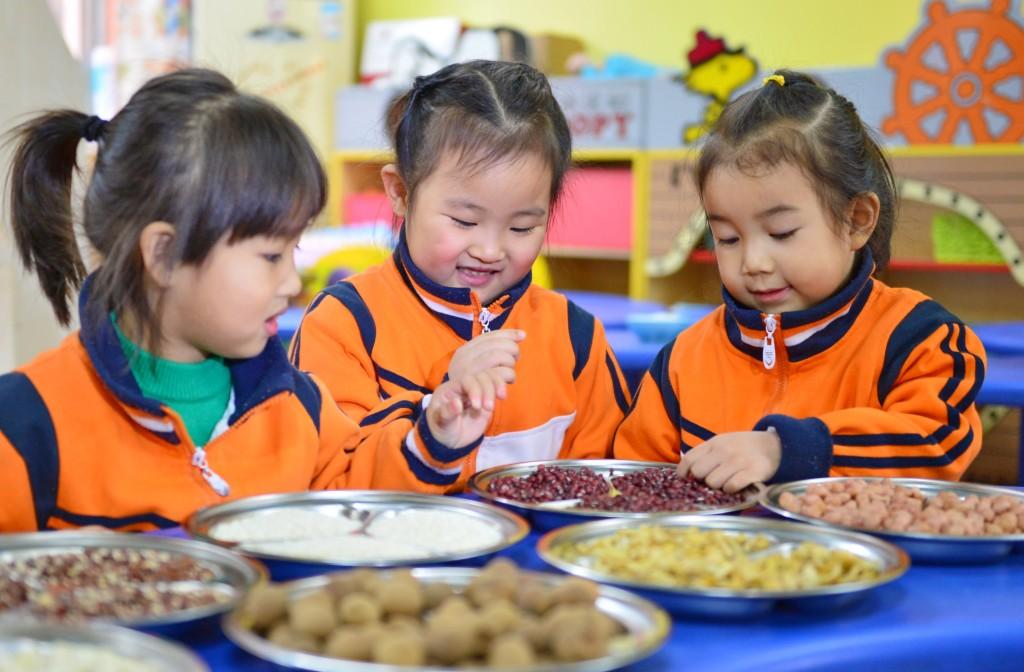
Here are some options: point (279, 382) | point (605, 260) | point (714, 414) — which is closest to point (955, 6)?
point (605, 260)

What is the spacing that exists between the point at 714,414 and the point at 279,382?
710 mm

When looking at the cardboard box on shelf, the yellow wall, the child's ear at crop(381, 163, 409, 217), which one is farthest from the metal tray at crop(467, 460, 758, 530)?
the cardboard box on shelf

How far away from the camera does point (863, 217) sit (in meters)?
1.83

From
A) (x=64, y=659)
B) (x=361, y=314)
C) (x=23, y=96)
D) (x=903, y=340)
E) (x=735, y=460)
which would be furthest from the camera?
(x=23, y=96)

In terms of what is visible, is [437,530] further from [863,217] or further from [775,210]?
[863,217]

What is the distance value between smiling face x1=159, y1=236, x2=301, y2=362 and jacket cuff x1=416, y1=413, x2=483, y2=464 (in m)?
0.21

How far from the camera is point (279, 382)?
1413mm

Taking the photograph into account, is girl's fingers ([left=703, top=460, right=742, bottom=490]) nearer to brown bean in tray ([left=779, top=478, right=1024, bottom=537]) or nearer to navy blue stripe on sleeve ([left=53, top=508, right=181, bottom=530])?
brown bean in tray ([left=779, top=478, right=1024, bottom=537])

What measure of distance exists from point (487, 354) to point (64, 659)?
753 millimetres

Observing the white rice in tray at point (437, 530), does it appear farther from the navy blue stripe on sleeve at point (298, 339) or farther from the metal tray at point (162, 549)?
the navy blue stripe on sleeve at point (298, 339)

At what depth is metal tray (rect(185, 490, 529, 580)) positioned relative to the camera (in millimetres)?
986

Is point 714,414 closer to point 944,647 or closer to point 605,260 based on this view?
point 944,647

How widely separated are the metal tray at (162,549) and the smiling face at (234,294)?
350mm

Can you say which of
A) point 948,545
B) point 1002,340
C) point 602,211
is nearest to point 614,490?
point 948,545
